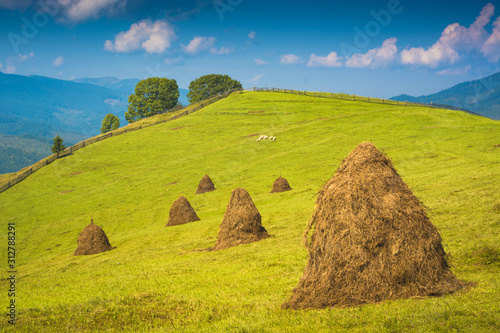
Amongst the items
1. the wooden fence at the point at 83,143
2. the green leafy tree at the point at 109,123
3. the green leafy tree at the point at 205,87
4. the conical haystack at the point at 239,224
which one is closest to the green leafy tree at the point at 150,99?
the wooden fence at the point at 83,143

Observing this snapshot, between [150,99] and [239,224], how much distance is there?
13118cm

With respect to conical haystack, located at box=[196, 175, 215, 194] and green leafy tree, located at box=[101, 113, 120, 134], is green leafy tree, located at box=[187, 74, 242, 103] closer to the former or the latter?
green leafy tree, located at box=[101, 113, 120, 134]

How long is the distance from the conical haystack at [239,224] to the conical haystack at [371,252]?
47.2ft

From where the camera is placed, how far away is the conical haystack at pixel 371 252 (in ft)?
38.1

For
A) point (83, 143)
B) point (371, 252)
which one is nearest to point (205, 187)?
point (371, 252)

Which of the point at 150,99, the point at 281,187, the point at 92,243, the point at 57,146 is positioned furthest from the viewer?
the point at 150,99

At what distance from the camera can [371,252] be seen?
11.8m

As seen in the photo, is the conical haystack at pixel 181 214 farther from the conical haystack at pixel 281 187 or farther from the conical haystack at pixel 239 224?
the conical haystack at pixel 239 224

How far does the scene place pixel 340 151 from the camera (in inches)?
2704

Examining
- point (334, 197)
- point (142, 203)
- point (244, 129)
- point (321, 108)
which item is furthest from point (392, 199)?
point (321, 108)

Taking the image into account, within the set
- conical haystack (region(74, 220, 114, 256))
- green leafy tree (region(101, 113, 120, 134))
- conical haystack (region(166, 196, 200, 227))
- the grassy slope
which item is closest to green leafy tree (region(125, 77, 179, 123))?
green leafy tree (region(101, 113, 120, 134))

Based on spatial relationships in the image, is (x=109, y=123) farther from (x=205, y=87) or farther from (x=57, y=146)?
(x=57, y=146)

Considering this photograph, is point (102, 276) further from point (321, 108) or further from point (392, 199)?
point (321, 108)

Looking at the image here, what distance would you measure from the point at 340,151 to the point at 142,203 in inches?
1596
